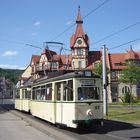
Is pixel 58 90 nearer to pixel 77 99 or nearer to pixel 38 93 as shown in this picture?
pixel 77 99

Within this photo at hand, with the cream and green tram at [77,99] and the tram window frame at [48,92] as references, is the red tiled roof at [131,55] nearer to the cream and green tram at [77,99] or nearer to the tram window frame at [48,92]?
the tram window frame at [48,92]

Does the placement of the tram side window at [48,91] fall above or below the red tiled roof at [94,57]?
below

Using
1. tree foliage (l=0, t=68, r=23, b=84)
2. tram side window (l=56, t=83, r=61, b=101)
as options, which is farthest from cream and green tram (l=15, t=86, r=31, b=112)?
tree foliage (l=0, t=68, r=23, b=84)

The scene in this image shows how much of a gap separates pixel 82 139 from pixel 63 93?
12.4 feet

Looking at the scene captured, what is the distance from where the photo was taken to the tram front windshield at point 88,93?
17764 millimetres

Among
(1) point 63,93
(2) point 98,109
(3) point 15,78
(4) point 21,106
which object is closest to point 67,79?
(1) point 63,93

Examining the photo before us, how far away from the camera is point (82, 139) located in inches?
614

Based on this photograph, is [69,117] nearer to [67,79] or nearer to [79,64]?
[67,79]

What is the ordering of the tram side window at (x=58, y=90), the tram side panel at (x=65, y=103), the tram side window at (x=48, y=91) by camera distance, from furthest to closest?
1. the tram side window at (x=48, y=91)
2. the tram side window at (x=58, y=90)
3. the tram side panel at (x=65, y=103)

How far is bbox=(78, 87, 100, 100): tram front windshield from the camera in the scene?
58.3 feet

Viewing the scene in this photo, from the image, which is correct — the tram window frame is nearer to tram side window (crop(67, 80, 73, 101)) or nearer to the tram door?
the tram door

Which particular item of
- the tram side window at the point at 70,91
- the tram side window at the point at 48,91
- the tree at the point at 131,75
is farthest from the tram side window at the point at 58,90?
the tree at the point at 131,75

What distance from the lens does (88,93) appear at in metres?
18.0

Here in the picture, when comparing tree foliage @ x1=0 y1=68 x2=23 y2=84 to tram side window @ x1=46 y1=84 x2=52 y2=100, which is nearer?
tram side window @ x1=46 y1=84 x2=52 y2=100
